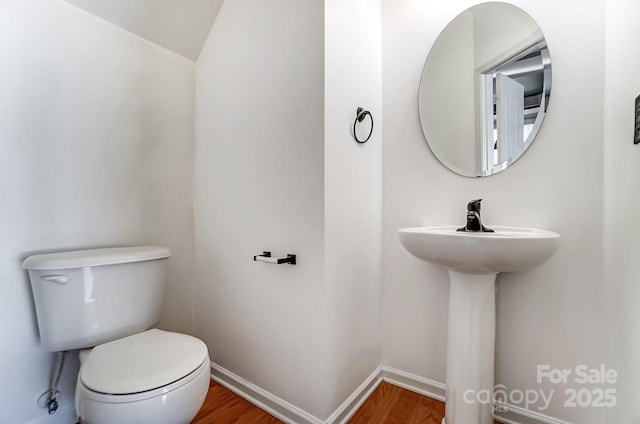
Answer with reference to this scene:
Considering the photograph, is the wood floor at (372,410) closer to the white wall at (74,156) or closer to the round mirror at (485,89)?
the white wall at (74,156)

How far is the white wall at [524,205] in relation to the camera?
3.75 feet

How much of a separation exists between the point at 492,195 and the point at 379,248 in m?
0.60

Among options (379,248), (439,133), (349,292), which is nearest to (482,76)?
(439,133)

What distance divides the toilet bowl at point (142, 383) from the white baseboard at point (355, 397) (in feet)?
1.54

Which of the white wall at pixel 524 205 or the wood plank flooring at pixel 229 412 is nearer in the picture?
the white wall at pixel 524 205

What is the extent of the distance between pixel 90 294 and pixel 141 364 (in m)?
0.39

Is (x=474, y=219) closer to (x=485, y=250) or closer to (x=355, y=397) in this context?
(x=485, y=250)

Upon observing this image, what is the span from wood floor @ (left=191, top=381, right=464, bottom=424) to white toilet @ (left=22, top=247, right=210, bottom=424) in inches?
16.6

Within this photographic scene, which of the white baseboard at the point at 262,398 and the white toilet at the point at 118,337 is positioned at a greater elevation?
the white toilet at the point at 118,337

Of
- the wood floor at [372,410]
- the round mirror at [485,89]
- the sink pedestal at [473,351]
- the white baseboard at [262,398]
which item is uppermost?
the round mirror at [485,89]

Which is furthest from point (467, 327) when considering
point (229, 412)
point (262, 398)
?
point (229, 412)

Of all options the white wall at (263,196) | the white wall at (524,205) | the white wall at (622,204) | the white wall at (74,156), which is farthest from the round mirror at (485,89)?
the white wall at (74,156)

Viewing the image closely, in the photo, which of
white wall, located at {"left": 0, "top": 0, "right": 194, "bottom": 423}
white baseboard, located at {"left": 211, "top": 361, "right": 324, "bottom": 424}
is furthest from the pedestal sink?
white wall, located at {"left": 0, "top": 0, "right": 194, "bottom": 423}

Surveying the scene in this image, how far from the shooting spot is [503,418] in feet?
4.25
